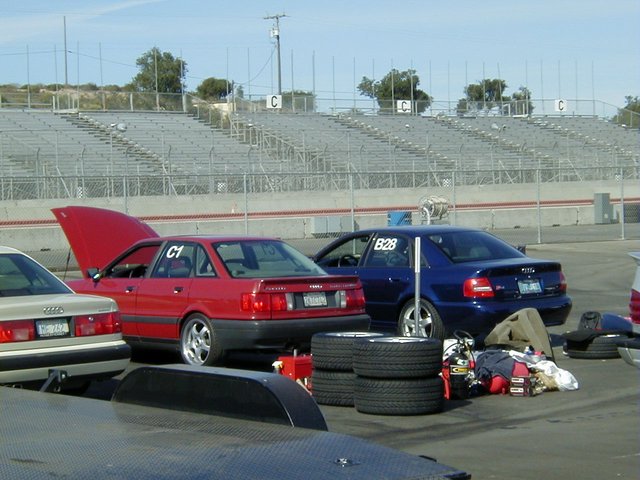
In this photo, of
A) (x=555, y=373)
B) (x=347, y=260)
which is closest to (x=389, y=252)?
(x=347, y=260)

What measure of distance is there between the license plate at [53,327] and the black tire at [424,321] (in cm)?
466

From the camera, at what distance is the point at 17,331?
28.3 feet

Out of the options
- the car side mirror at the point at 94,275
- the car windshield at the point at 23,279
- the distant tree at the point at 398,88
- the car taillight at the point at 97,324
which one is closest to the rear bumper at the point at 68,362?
the car taillight at the point at 97,324

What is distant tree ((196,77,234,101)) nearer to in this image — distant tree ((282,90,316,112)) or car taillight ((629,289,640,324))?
distant tree ((282,90,316,112))

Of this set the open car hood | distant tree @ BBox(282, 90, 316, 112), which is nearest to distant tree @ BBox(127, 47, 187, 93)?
distant tree @ BBox(282, 90, 316, 112)

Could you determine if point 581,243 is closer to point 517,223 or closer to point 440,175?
point 517,223

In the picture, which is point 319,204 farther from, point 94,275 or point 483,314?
point 483,314

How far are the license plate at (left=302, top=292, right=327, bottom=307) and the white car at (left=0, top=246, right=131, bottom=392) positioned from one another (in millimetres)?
2241

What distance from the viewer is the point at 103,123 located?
4631 centimetres

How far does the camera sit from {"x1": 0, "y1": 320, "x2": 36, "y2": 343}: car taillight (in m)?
8.57

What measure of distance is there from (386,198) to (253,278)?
2877cm

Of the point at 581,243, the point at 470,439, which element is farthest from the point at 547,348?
the point at 581,243

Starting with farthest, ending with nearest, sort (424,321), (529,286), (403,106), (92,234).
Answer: (403,106) < (92,234) < (424,321) < (529,286)

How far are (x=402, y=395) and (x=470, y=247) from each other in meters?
4.46
